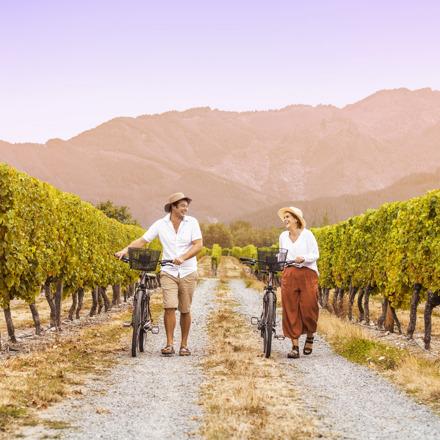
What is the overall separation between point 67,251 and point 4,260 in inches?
126

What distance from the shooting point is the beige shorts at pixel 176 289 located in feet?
24.4

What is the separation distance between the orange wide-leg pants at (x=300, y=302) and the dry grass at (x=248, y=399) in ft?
2.19

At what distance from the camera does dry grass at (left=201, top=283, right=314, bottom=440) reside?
12.8 feet

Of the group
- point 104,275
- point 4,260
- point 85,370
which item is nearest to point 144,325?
point 85,370

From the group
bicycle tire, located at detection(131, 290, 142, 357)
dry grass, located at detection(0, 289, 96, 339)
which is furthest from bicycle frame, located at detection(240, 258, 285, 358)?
dry grass, located at detection(0, 289, 96, 339)

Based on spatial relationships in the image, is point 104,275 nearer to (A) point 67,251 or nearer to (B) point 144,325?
(A) point 67,251

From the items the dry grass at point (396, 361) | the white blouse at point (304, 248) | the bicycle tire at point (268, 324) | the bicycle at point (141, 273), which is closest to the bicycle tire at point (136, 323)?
the bicycle at point (141, 273)

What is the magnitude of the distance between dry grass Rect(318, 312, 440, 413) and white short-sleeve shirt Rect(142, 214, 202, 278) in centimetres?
264

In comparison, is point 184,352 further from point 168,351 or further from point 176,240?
point 176,240

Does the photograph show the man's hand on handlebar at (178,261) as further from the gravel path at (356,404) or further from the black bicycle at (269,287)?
the gravel path at (356,404)

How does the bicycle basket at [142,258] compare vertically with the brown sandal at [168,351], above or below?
above

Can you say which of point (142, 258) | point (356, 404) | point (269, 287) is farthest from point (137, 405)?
point (269, 287)

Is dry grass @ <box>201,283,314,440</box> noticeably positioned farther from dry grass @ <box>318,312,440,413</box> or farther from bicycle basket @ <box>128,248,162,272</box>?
bicycle basket @ <box>128,248,162,272</box>

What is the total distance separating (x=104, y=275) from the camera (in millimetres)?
15781
